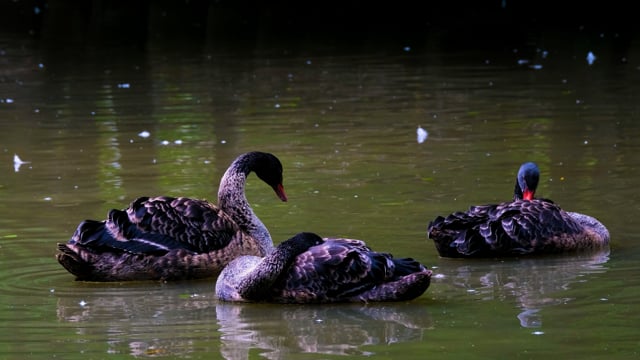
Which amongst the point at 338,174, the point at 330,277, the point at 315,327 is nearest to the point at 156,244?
the point at 330,277

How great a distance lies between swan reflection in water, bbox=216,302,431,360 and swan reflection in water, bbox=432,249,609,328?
54 cm

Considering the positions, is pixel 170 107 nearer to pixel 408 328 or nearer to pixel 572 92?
pixel 572 92

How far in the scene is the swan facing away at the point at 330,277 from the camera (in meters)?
8.20

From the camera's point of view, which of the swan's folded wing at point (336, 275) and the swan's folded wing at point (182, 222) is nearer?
the swan's folded wing at point (336, 275)

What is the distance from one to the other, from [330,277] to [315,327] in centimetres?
52

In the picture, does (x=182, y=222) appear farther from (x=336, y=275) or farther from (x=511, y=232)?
(x=511, y=232)

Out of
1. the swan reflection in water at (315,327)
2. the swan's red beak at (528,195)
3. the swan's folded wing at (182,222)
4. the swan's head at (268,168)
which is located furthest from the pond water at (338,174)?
the swan's red beak at (528,195)

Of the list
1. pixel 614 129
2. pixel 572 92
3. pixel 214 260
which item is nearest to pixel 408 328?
pixel 214 260

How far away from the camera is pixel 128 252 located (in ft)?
29.9

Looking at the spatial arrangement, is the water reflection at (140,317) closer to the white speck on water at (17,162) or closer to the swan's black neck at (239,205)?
the swan's black neck at (239,205)

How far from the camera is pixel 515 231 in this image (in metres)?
9.55

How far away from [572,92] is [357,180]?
22.5 feet

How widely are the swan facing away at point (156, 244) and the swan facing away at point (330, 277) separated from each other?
94cm

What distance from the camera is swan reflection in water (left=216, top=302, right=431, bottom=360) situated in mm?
7262
